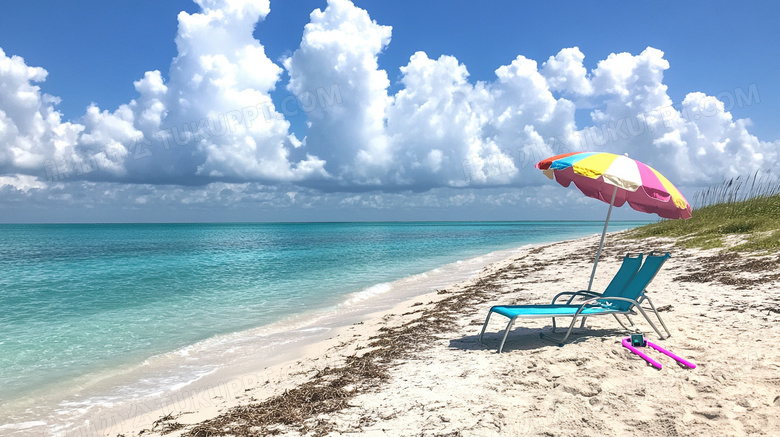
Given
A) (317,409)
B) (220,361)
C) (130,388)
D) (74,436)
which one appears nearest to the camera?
(317,409)

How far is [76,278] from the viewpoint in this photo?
2231 centimetres

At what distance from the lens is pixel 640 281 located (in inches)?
245

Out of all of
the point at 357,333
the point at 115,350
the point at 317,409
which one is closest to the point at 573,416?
the point at 317,409

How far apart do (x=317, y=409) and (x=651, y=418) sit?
126 inches

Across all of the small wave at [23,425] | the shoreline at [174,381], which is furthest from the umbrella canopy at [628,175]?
the small wave at [23,425]

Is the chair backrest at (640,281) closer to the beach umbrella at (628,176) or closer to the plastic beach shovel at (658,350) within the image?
the beach umbrella at (628,176)

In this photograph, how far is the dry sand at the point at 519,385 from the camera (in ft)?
12.9

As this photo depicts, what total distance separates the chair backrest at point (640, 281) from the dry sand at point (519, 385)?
45cm

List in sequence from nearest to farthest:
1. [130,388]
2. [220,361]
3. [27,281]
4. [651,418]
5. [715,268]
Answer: [651,418] → [130,388] → [220,361] → [715,268] → [27,281]

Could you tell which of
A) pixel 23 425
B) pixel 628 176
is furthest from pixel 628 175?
pixel 23 425

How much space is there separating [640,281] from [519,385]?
9.21ft

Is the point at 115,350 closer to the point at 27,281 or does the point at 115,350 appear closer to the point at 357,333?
the point at 357,333

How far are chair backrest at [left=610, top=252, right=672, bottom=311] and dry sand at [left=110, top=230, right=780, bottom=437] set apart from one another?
1.48 feet

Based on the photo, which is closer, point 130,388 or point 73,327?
point 130,388
